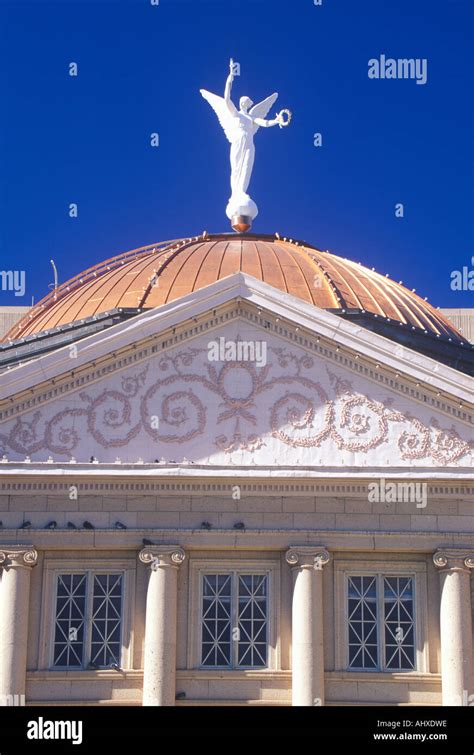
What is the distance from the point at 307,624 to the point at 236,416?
443 centimetres

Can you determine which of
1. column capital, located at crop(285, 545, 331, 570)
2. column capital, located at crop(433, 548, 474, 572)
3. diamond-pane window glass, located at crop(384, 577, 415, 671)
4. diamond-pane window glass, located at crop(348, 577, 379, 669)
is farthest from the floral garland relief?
diamond-pane window glass, located at crop(348, 577, 379, 669)

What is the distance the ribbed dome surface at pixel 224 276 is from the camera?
4053 cm

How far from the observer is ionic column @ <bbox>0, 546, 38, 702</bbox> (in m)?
31.0

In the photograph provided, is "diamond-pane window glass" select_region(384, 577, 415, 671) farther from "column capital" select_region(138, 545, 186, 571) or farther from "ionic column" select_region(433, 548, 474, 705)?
Result: "column capital" select_region(138, 545, 186, 571)

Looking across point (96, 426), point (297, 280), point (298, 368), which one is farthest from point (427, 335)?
point (96, 426)

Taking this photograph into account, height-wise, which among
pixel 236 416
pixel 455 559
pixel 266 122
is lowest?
pixel 455 559

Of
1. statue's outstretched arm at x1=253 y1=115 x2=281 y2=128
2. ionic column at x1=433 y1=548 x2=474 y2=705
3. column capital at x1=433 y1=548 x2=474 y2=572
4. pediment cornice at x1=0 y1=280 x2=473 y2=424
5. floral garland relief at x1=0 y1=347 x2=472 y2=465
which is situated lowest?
ionic column at x1=433 y1=548 x2=474 y2=705

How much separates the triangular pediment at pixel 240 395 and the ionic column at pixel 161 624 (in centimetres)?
199

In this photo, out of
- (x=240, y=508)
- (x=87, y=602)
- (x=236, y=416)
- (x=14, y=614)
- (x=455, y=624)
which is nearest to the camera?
(x=455, y=624)

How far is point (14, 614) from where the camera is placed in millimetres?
31344

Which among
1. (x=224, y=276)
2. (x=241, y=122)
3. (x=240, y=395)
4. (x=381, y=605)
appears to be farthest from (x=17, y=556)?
(x=241, y=122)

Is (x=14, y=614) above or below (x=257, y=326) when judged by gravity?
below

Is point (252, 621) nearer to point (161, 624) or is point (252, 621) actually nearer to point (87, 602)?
point (161, 624)

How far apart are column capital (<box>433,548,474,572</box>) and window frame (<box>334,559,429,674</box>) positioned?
0.59 m
